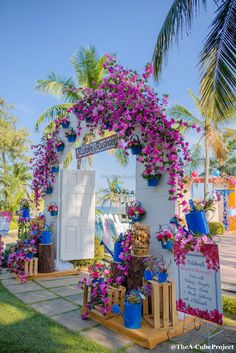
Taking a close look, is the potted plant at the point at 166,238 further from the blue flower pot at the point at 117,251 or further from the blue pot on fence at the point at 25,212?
the blue pot on fence at the point at 25,212

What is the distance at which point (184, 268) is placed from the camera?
320 cm

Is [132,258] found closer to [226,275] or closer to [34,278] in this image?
[34,278]

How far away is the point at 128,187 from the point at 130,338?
1201 cm

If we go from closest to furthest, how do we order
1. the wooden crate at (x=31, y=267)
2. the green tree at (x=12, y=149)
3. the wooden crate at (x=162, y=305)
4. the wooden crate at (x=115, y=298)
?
the wooden crate at (x=162, y=305)
the wooden crate at (x=115, y=298)
the wooden crate at (x=31, y=267)
the green tree at (x=12, y=149)

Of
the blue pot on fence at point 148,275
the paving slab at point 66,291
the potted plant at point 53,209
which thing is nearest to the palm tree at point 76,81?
the potted plant at point 53,209

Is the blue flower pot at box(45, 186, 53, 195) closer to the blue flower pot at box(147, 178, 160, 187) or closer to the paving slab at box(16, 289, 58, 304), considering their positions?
the paving slab at box(16, 289, 58, 304)

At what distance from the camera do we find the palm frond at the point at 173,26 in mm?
4109

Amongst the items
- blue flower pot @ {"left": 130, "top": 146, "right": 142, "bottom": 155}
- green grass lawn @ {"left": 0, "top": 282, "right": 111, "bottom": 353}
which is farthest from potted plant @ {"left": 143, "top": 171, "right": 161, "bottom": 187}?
green grass lawn @ {"left": 0, "top": 282, "right": 111, "bottom": 353}

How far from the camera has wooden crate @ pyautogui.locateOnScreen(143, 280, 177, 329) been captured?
324cm

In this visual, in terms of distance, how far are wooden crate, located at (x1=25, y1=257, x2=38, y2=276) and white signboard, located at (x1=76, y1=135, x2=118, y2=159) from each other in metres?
2.36

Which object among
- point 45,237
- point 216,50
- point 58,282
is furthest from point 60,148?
point 216,50

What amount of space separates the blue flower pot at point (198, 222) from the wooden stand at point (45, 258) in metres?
3.77

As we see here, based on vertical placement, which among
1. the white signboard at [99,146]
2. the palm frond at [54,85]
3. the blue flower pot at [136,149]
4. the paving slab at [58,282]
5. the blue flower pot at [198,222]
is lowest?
the paving slab at [58,282]

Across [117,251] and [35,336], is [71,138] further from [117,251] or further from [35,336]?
[35,336]
